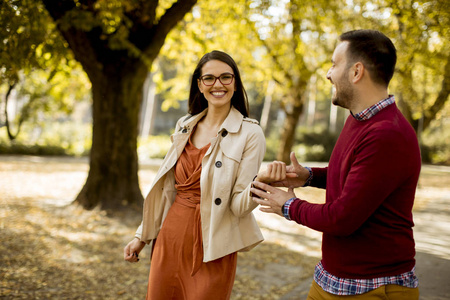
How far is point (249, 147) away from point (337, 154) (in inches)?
29.1

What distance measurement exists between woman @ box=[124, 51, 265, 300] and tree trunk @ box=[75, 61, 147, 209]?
516 centimetres

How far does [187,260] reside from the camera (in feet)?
8.73

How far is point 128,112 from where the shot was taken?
7.93m

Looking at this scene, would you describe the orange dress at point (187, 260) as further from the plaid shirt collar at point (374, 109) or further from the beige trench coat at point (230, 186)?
the plaid shirt collar at point (374, 109)

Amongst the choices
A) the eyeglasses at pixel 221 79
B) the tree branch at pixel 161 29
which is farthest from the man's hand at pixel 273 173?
the tree branch at pixel 161 29

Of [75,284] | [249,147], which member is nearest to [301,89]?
[75,284]

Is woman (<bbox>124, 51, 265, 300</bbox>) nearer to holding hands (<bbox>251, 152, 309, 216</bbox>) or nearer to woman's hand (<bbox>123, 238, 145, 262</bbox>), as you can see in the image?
woman's hand (<bbox>123, 238, 145, 262</bbox>)

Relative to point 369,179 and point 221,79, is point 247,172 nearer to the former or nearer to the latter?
point 221,79

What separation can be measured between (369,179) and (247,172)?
98 centimetres

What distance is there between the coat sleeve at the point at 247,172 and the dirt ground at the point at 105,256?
2.75 meters

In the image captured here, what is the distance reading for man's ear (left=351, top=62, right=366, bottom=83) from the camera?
76.4 inches

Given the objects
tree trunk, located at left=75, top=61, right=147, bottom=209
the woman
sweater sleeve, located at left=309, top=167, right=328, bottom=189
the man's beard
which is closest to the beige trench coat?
the woman

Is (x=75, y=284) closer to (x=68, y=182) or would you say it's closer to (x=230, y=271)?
(x=230, y=271)

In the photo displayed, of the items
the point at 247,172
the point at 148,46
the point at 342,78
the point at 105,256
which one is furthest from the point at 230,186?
the point at 148,46
